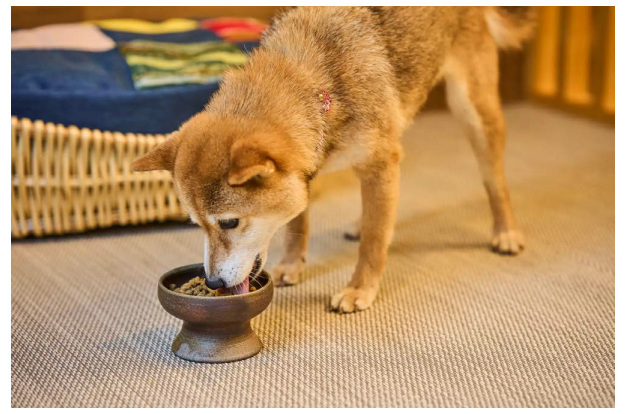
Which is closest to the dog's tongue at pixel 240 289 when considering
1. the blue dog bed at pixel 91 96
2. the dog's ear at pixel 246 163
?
Answer: the dog's ear at pixel 246 163

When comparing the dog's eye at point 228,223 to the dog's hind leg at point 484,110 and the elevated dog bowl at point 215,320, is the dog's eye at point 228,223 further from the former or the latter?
the dog's hind leg at point 484,110

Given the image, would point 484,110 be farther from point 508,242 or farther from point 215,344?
point 215,344

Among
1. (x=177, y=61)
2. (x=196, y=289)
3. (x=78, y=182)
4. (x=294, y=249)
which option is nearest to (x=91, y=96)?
(x=78, y=182)

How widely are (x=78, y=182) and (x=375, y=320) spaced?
126 cm

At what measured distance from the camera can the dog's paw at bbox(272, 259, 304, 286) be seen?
2430mm

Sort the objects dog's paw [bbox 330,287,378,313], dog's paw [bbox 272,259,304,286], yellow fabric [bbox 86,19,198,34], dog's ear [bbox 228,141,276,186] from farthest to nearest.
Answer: yellow fabric [bbox 86,19,198,34]
dog's paw [bbox 272,259,304,286]
dog's paw [bbox 330,287,378,313]
dog's ear [bbox 228,141,276,186]

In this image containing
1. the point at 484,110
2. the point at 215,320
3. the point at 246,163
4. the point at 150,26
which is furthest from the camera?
the point at 150,26

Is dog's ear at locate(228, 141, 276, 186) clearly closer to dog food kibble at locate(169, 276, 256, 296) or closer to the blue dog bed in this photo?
dog food kibble at locate(169, 276, 256, 296)

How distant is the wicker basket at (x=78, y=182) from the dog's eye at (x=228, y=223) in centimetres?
99

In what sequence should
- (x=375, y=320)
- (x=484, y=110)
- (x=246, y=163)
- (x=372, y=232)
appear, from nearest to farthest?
(x=246, y=163) → (x=375, y=320) → (x=372, y=232) → (x=484, y=110)

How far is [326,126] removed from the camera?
2035 mm

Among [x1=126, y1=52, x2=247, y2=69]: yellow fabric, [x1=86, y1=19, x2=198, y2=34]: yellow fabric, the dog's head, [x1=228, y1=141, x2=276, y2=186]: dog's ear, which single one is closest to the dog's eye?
the dog's head

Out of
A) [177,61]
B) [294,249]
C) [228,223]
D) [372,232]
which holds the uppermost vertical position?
[177,61]
